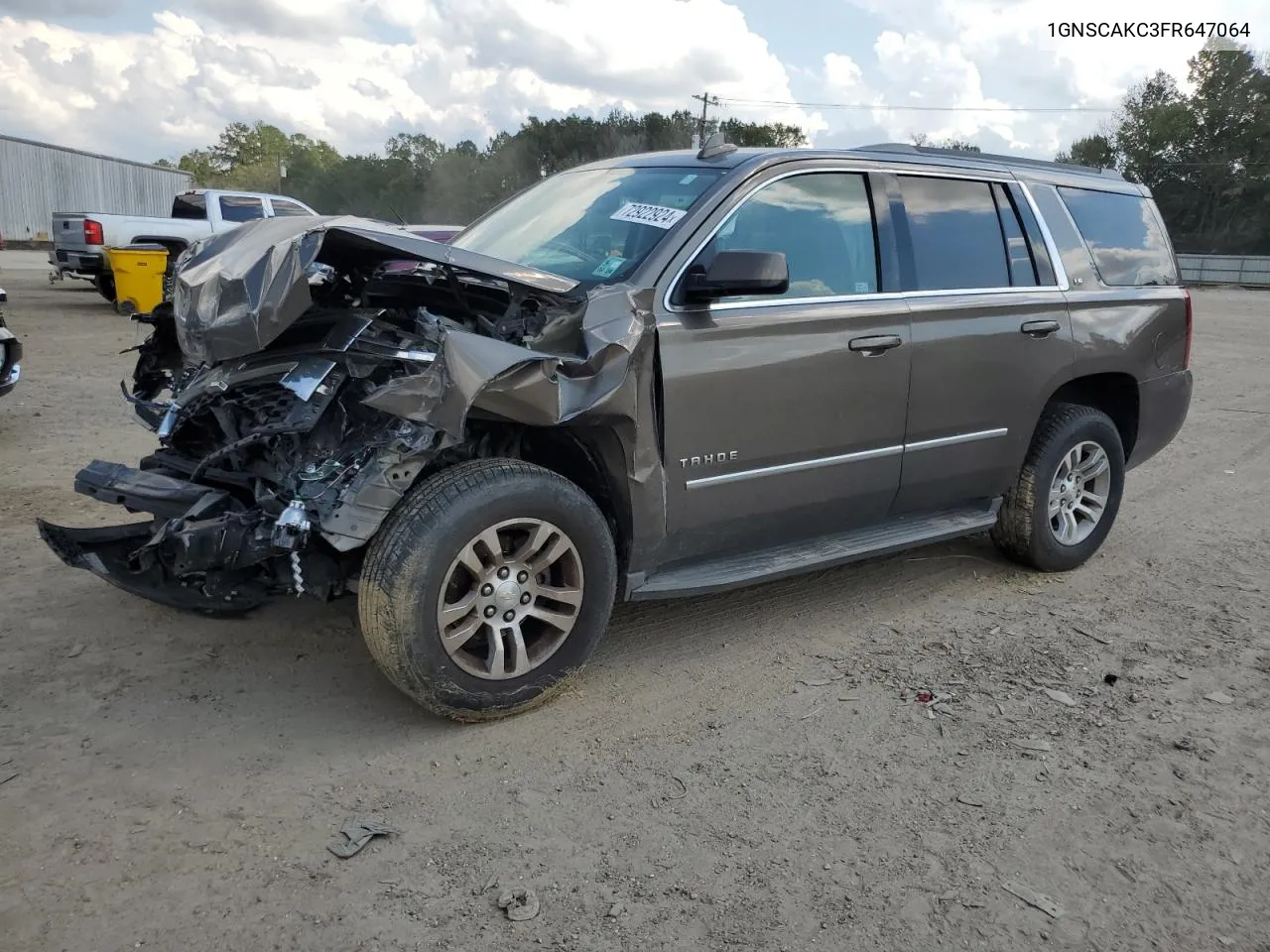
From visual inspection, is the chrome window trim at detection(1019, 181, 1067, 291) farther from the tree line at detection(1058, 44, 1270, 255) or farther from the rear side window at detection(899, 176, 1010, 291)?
the tree line at detection(1058, 44, 1270, 255)

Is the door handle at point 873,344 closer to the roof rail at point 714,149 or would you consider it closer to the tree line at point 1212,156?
the roof rail at point 714,149

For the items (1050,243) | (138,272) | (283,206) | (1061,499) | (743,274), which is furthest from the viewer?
(283,206)

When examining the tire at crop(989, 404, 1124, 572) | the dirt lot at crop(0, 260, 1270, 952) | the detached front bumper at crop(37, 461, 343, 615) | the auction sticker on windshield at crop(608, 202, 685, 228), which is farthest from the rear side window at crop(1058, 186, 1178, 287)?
the detached front bumper at crop(37, 461, 343, 615)

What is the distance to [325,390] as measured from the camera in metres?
3.26

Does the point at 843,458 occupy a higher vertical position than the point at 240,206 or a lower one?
lower

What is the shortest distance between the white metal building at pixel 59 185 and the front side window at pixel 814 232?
3373 cm

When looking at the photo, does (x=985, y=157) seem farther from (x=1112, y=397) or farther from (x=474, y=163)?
(x=474, y=163)

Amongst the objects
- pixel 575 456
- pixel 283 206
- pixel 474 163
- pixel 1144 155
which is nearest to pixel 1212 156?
pixel 1144 155

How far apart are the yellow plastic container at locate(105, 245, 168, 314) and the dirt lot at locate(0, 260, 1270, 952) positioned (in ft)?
32.3

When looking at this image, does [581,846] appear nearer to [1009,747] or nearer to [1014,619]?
[1009,747]

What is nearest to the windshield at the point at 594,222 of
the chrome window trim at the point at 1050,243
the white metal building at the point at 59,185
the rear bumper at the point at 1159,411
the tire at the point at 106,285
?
the chrome window trim at the point at 1050,243

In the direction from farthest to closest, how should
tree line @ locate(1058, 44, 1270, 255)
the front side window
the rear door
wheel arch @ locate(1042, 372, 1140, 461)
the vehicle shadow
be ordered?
tree line @ locate(1058, 44, 1270, 255) < wheel arch @ locate(1042, 372, 1140, 461) < the rear door < the front side window < the vehicle shadow

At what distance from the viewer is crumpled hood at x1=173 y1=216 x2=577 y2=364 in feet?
10.6

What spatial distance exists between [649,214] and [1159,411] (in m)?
3.24
